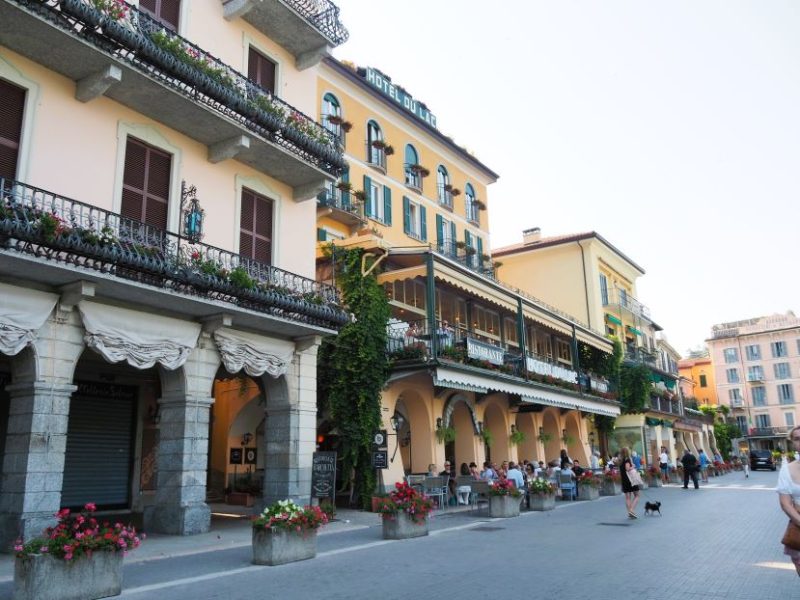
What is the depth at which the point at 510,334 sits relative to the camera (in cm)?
2942

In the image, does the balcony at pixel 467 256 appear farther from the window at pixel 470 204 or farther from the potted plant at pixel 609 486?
the potted plant at pixel 609 486

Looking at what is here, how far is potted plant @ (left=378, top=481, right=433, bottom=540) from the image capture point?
41.3 ft

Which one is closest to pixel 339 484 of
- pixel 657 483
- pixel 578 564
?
pixel 578 564

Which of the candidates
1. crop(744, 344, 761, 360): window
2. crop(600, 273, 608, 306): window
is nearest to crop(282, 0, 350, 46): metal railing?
crop(600, 273, 608, 306): window

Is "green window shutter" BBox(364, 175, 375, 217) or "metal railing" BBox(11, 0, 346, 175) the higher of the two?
"green window shutter" BBox(364, 175, 375, 217)

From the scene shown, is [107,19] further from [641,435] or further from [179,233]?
[641,435]

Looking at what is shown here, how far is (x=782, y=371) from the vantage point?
7706cm

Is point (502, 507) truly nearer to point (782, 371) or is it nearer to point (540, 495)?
point (540, 495)

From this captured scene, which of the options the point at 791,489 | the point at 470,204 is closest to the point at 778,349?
the point at 470,204

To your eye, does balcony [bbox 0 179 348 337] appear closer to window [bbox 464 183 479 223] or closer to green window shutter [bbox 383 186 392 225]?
green window shutter [bbox 383 186 392 225]

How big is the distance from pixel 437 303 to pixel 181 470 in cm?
1272

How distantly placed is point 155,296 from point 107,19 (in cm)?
470

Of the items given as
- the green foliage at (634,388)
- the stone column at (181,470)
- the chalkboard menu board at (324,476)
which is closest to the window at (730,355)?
the green foliage at (634,388)

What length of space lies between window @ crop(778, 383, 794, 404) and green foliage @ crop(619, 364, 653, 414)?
161 feet
